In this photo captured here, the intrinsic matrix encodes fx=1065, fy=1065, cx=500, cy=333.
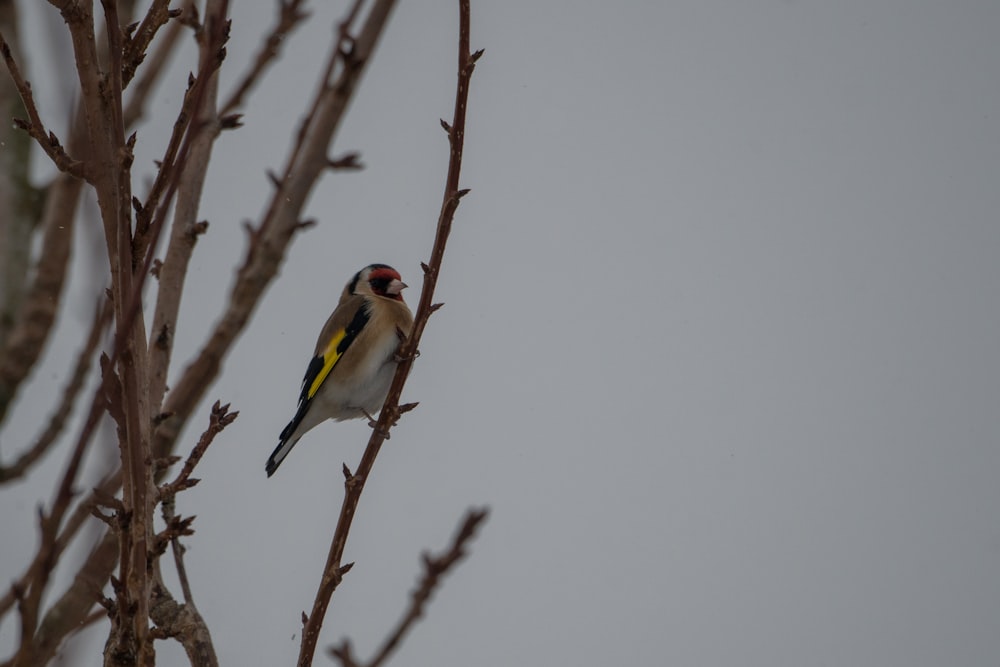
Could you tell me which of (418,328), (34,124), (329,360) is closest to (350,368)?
(329,360)

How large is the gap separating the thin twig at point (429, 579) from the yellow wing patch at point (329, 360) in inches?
153

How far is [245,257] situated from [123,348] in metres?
0.64

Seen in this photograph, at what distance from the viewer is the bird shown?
541cm

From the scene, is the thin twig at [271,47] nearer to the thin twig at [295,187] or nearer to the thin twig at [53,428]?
the thin twig at [295,187]

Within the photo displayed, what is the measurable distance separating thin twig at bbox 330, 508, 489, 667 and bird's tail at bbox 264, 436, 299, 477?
12.5ft

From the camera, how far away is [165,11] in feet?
8.21

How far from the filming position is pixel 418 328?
3035 millimetres

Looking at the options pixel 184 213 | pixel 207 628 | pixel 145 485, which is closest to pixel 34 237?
pixel 184 213

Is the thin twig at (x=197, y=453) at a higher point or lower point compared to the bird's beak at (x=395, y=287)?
lower

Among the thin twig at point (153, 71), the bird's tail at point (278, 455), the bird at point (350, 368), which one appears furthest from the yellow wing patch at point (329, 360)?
the thin twig at point (153, 71)

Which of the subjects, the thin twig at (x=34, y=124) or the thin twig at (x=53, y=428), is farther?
the thin twig at (x=53, y=428)

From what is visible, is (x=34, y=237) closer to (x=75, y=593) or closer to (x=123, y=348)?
Result: (x=75, y=593)

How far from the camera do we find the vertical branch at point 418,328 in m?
2.50

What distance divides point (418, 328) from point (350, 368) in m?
2.48
